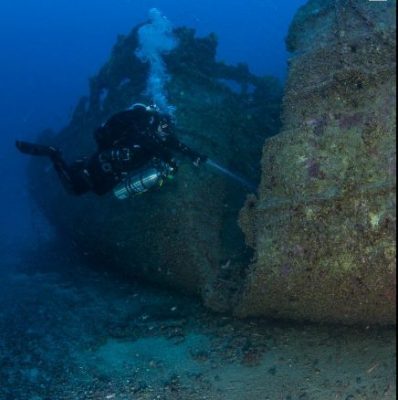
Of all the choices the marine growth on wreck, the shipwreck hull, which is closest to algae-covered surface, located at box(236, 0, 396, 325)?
the marine growth on wreck

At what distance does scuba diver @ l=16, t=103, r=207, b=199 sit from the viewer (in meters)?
5.48

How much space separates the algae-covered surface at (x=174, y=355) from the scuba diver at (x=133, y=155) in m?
1.76

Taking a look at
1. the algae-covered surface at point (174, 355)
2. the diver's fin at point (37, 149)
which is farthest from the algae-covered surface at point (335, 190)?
the diver's fin at point (37, 149)

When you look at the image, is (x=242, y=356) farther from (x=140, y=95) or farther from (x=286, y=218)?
(x=140, y=95)

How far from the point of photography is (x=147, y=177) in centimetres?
541

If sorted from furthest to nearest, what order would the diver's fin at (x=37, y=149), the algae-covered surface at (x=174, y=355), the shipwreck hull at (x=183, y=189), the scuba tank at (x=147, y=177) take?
the diver's fin at (x=37, y=149) < the shipwreck hull at (x=183, y=189) < the scuba tank at (x=147, y=177) < the algae-covered surface at (x=174, y=355)

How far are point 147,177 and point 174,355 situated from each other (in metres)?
2.21

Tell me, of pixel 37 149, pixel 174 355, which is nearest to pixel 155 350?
pixel 174 355

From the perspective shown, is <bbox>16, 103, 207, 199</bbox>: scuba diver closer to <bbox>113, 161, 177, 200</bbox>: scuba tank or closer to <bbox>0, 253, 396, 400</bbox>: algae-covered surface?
<bbox>113, 161, 177, 200</bbox>: scuba tank

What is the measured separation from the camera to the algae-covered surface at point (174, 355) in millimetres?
3982

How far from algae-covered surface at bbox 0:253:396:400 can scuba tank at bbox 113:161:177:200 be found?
66.1 inches

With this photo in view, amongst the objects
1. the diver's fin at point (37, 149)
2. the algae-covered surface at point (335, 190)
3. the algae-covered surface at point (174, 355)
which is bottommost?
the algae-covered surface at point (174, 355)

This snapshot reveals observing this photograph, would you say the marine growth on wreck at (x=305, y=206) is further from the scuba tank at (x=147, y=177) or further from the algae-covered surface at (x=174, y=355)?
the scuba tank at (x=147, y=177)

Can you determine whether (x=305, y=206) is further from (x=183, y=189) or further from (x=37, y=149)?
(x=37, y=149)
